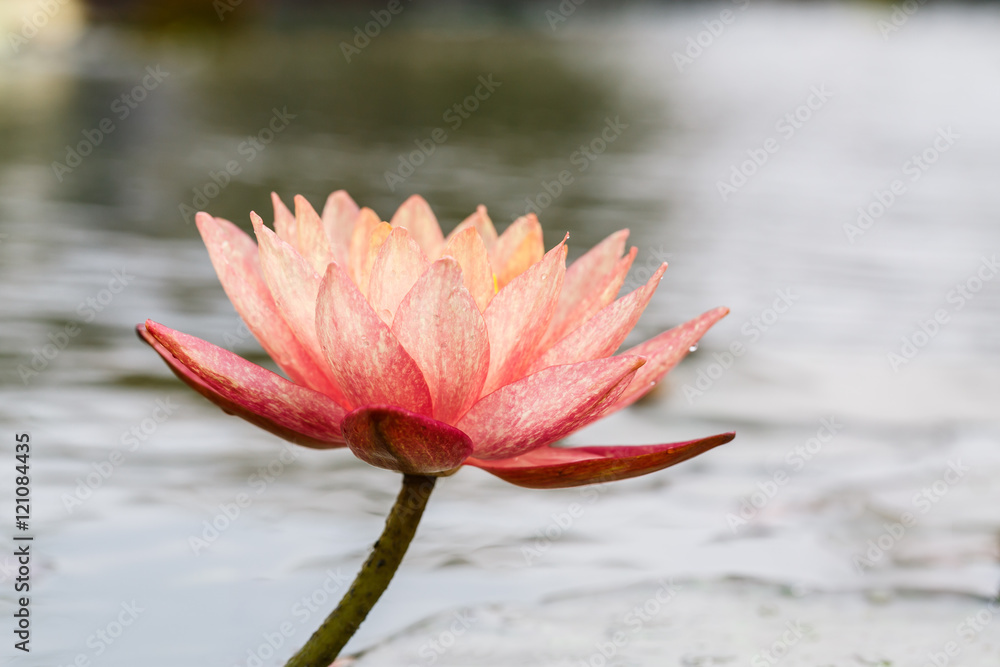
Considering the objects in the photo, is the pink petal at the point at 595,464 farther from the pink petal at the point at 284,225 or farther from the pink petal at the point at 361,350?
the pink petal at the point at 284,225

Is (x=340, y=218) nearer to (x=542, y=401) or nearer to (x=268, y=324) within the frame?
(x=268, y=324)

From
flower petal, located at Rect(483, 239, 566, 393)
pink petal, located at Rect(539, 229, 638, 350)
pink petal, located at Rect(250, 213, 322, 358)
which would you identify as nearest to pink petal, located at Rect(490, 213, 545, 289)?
pink petal, located at Rect(539, 229, 638, 350)

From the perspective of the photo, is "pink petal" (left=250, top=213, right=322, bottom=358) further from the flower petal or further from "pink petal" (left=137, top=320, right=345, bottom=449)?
the flower petal

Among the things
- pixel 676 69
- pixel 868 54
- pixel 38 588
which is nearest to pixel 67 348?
pixel 38 588

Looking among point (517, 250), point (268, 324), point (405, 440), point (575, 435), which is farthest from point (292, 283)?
point (575, 435)

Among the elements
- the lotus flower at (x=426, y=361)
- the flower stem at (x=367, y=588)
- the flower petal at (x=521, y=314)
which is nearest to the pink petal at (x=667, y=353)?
the lotus flower at (x=426, y=361)

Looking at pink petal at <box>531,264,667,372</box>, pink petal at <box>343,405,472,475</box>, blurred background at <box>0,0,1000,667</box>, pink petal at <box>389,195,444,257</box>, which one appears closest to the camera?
pink petal at <box>343,405,472,475</box>
